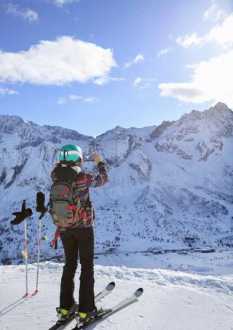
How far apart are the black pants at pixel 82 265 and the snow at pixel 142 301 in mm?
560

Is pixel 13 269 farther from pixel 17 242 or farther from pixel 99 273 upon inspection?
pixel 17 242

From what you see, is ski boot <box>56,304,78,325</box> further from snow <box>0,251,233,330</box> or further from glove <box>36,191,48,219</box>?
glove <box>36,191,48,219</box>

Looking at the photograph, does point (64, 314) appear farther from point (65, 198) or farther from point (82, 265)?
point (65, 198)

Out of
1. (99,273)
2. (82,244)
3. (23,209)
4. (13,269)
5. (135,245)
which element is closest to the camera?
(82,244)

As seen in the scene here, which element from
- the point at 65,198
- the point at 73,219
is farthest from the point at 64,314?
the point at 65,198

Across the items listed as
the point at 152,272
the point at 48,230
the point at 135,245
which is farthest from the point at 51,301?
the point at 48,230

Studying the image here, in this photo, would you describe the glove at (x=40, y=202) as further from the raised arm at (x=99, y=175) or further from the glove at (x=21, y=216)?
the raised arm at (x=99, y=175)

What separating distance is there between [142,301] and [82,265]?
101 inches

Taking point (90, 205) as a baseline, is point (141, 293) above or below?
below

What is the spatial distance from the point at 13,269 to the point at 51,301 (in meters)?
5.44

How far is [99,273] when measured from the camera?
41.1ft

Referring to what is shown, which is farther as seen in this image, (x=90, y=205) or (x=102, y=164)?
(x=102, y=164)

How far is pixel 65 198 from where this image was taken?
6.90 meters

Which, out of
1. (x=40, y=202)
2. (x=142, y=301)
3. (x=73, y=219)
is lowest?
(x=142, y=301)
